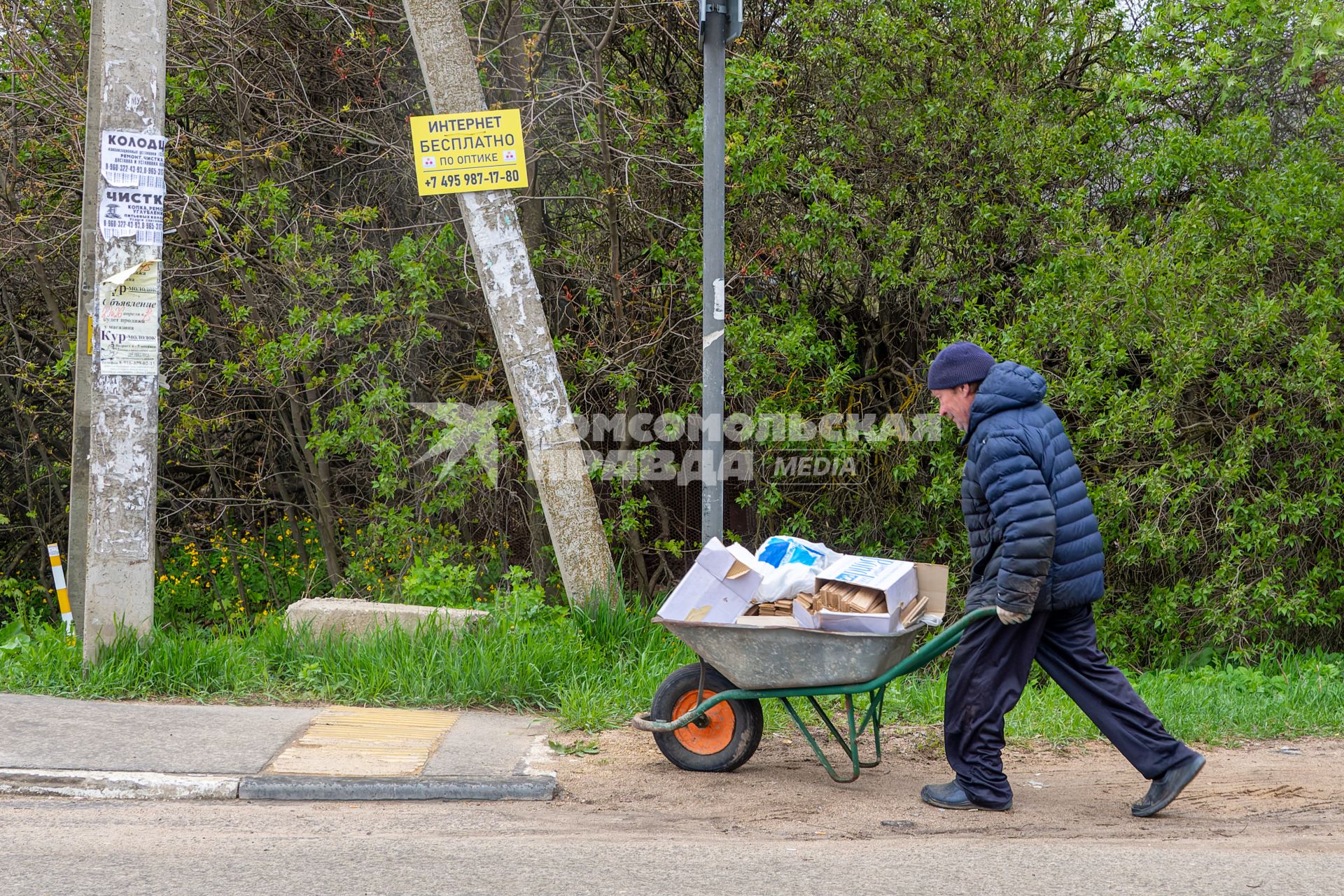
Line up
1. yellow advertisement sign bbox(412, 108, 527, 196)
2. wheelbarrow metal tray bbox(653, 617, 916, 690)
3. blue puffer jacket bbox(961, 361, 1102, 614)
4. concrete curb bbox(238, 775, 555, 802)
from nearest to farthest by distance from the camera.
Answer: blue puffer jacket bbox(961, 361, 1102, 614) < wheelbarrow metal tray bbox(653, 617, 916, 690) < concrete curb bbox(238, 775, 555, 802) < yellow advertisement sign bbox(412, 108, 527, 196)

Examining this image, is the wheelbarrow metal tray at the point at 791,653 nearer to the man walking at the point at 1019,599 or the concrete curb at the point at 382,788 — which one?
the man walking at the point at 1019,599

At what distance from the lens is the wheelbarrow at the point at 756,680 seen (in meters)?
4.48

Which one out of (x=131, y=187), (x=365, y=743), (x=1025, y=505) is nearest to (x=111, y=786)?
(x=365, y=743)

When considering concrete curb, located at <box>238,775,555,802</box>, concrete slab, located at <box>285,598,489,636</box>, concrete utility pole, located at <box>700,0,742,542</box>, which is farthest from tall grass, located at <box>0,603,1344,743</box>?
concrete utility pole, located at <box>700,0,742,542</box>

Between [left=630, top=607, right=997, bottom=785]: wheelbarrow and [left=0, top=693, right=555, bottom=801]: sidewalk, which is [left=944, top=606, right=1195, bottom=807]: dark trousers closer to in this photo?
[left=630, top=607, right=997, bottom=785]: wheelbarrow

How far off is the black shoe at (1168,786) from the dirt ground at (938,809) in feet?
0.18

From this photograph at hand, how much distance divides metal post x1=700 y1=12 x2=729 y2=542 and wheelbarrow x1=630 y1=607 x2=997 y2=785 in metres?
1.04

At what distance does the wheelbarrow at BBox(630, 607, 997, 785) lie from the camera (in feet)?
14.7

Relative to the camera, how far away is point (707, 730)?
5000 millimetres

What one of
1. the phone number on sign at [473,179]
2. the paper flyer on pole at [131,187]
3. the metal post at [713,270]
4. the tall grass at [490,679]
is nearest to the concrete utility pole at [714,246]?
the metal post at [713,270]

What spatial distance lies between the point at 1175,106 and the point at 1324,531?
311cm

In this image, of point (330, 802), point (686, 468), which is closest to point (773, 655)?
point (330, 802)

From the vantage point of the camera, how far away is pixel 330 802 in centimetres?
455

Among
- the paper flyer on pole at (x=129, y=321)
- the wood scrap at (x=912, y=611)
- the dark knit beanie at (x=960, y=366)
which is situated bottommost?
the wood scrap at (x=912, y=611)
